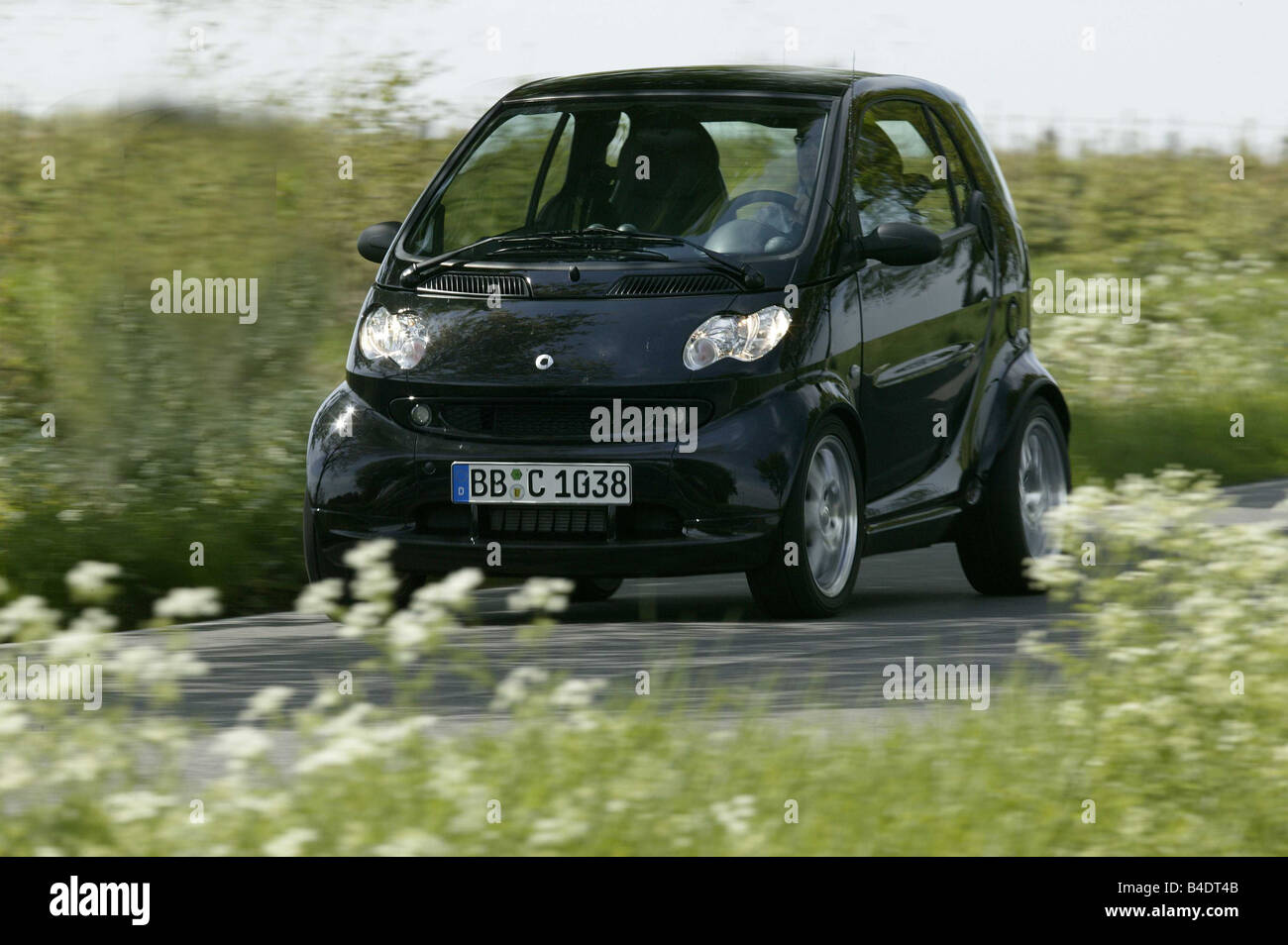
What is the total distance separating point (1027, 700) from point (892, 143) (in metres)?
3.71

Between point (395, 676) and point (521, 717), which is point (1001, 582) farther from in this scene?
point (521, 717)

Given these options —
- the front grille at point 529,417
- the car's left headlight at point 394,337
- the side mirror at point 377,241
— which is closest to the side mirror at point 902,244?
the front grille at point 529,417

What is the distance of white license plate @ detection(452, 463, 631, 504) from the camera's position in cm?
852

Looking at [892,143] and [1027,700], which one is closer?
[1027,700]

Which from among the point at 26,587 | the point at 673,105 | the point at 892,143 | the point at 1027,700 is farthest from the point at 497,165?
the point at 1027,700

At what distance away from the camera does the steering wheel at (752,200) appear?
29.8 ft

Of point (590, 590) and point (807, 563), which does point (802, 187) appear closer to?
point (807, 563)

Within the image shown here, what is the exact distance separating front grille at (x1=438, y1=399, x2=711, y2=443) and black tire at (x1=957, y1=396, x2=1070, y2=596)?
5.77 feet

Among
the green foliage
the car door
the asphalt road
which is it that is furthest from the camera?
the car door

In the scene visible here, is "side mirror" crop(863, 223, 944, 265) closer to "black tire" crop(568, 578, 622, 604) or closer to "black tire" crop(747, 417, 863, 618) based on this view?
"black tire" crop(747, 417, 863, 618)

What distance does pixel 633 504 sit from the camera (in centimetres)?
857

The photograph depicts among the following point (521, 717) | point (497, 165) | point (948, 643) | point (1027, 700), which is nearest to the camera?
point (521, 717)

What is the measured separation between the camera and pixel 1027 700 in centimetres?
→ 663

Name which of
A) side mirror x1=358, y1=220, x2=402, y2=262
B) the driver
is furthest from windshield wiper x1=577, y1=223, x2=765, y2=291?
side mirror x1=358, y1=220, x2=402, y2=262
